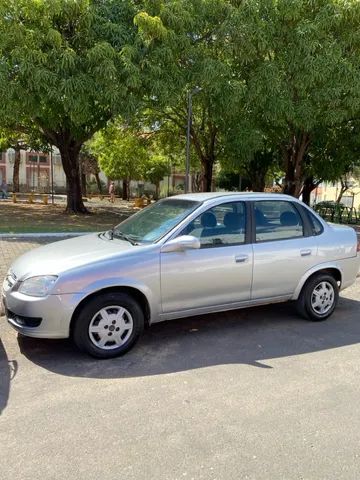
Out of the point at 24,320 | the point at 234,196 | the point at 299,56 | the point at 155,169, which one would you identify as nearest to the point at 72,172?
the point at 299,56

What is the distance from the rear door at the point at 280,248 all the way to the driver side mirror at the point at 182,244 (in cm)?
89

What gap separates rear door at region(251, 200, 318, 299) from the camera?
498 centimetres

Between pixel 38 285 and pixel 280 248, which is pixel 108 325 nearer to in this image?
pixel 38 285

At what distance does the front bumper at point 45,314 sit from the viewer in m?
3.98

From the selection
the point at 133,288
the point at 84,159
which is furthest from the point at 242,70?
the point at 84,159

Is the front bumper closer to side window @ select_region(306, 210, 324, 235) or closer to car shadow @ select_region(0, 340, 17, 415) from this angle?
car shadow @ select_region(0, 340, 17, 415)

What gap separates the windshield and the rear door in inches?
34.1

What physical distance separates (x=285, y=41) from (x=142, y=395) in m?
13.6

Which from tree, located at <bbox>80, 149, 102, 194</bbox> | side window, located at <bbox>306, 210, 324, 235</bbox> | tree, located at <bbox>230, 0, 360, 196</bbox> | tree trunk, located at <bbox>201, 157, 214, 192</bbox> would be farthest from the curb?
tree, located at <bbox>80, 149, 102, 194</bbox>

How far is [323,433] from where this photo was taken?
9.97 feet

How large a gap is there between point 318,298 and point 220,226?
1.65 metres

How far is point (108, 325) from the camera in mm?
4207

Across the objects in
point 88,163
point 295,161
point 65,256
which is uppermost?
point 88,163

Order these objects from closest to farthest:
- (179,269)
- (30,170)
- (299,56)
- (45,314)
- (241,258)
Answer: (45,314), (179,269), (241,258), (299,56), (30,170)
